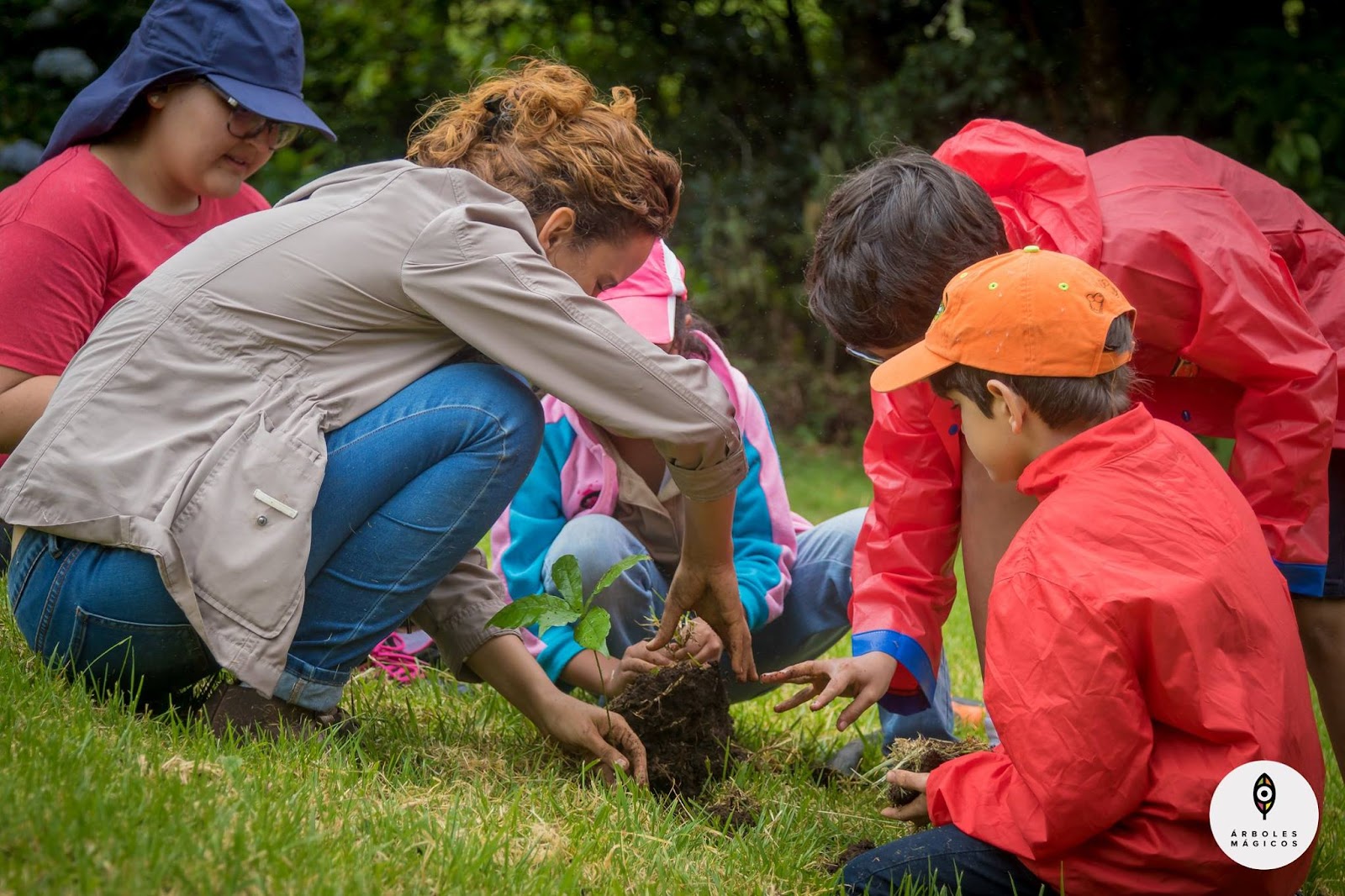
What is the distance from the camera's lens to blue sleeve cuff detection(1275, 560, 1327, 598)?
102 inches

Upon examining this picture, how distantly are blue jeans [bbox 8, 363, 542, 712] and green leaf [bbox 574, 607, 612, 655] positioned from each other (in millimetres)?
258

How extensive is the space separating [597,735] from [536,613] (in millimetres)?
284

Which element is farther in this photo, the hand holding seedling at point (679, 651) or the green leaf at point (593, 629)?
the hand holding seedling at point (679, 651)

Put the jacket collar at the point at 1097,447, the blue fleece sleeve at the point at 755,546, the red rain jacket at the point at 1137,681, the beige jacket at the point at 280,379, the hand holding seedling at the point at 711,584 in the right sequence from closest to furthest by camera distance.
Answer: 1. the red rain jacket at the point at 1137,681
2. the jacket collar at the point at 1097,447
3. the beige jacket at the point at 280,379
4. the hand holding seedling at the point at 711,584
5. the blue fleece sleeve at the point at 755,546

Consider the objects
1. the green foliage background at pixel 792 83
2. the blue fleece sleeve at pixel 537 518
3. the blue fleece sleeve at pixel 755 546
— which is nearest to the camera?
the blue fleece sleeve at pixel 755 546

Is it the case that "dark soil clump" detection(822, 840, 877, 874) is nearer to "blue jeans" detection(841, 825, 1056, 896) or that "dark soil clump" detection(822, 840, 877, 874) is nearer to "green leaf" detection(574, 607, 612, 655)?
"blue jeans" detection(841, 825, 1056, 896)

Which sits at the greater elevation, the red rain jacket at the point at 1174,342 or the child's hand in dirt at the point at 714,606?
the red rain jacket at the point at 1174,342

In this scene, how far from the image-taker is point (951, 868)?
2.12 m

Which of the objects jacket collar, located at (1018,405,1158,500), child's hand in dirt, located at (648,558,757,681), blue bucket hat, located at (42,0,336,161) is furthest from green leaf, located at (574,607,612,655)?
blue bucket hat, located at (42,0,336,161)

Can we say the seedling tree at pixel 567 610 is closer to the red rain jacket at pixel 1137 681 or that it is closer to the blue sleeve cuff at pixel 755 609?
the blue sleeve cuff at pixel 755 609

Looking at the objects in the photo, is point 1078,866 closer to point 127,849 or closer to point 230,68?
point 127,849

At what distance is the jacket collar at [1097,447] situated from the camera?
2094 mm

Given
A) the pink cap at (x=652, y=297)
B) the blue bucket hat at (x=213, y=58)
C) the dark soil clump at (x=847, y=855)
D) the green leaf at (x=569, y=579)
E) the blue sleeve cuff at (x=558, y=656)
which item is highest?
the blue bucket hat at (x=213, y=58)

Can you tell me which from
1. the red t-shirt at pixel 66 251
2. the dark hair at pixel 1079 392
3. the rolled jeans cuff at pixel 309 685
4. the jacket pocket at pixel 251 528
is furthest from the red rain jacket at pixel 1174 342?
the red t-shirt at pixel 66 251
